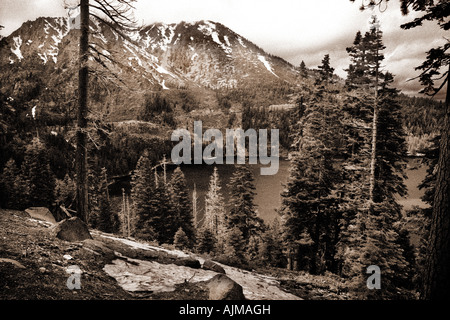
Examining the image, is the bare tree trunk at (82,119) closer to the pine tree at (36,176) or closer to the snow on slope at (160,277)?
the snow on slope at (160,277)

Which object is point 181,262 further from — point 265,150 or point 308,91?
point 265,150

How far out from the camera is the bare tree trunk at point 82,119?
29.6ft

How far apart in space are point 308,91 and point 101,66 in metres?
16.1

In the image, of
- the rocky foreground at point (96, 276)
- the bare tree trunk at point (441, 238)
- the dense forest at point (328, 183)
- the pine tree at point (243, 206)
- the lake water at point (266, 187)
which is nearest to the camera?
the bare tree trunk at point (441, 238)

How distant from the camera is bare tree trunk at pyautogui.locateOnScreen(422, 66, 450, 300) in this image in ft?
15.3

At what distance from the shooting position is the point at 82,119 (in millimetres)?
9414

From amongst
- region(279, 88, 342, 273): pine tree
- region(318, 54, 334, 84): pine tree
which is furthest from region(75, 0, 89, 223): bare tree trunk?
region(318, 54, 334, 84): pine tree

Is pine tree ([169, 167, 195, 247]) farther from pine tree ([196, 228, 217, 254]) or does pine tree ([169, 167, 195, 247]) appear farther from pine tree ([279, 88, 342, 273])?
pine tree ([279, 88, 342, 273])

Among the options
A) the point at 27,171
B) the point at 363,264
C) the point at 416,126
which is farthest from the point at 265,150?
→ the point at 363,264

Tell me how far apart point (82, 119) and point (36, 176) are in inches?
1278

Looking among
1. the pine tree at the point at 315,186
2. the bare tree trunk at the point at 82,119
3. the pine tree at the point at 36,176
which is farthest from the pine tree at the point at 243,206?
the pine tree at the point at 36,176

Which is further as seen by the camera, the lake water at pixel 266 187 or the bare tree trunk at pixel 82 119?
the lake water at pixel 266 187

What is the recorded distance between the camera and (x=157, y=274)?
8.10 m

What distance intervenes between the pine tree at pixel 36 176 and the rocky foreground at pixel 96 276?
31.5m
